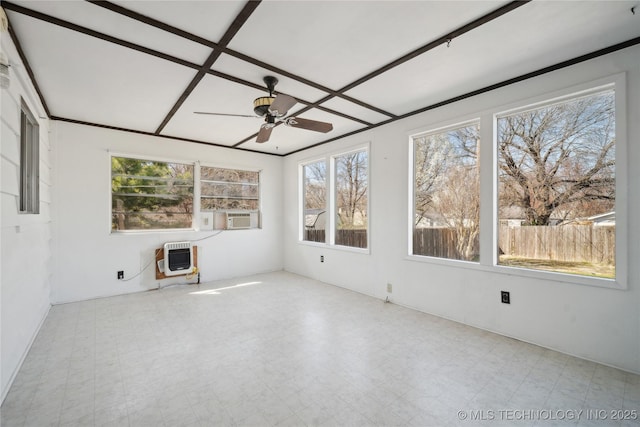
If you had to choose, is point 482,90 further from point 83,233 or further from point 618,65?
point 83,233

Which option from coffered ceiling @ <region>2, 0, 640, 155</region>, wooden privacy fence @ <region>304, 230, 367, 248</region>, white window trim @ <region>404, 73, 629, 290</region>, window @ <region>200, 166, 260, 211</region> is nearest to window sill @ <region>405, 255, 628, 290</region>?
white window trim @ <region>404, 73, 629, 290</region>

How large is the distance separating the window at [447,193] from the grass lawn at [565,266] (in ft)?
1.17

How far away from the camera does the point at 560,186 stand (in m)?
2.68

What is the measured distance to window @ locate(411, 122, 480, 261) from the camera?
325cm

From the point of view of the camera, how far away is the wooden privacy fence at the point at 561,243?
2414 millimetres

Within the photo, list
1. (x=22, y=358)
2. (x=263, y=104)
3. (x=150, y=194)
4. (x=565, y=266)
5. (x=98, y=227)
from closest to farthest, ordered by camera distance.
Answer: (x=22, y=358) → (x=565, y=266) → (x=263, y=104) → (x=98, y=227) → (x=150, y=194)

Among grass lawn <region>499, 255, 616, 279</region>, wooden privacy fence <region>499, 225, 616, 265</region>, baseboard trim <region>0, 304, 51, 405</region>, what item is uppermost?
wooden privacy fence <region>499, 225, 616, 265</region>

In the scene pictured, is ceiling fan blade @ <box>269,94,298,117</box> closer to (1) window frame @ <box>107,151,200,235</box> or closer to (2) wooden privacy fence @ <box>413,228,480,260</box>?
(2) wooden privacy fence @ <box>413,228,480,260</box>

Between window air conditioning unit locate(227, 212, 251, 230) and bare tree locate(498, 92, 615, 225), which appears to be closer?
bare tree locate(498, 92, 615, 225)

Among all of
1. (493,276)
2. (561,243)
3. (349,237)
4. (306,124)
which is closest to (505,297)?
(493,276)

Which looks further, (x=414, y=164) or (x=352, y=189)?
(x=352, y=189)

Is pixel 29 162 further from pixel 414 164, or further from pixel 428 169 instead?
pixel 428 169

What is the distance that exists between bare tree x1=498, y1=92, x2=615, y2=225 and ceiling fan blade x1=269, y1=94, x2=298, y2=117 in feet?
7.34

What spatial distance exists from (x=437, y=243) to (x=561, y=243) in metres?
1.20
